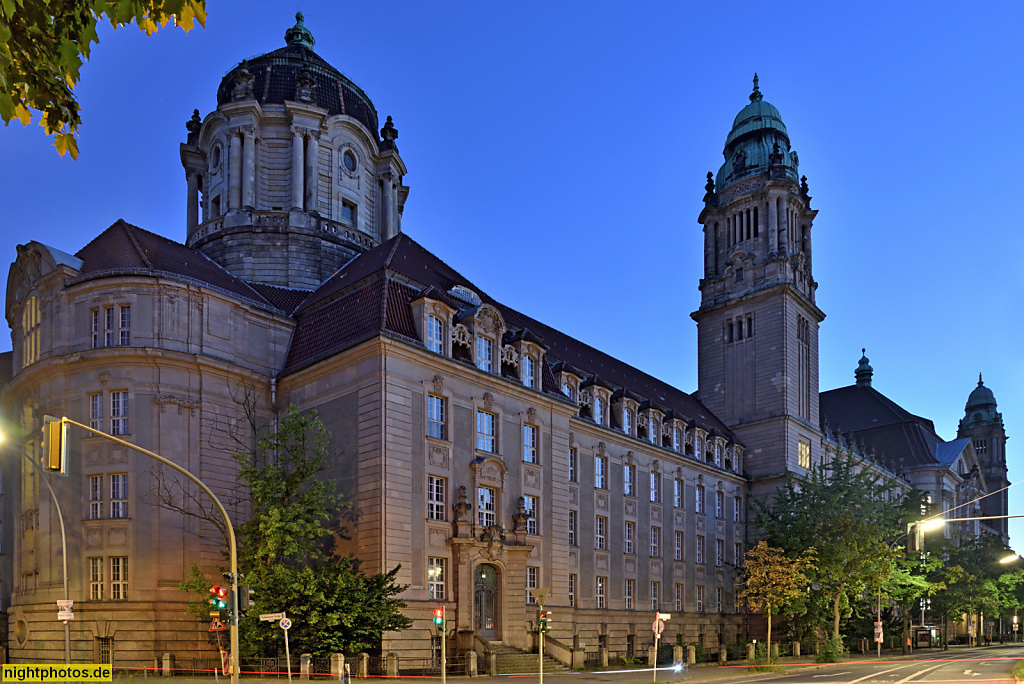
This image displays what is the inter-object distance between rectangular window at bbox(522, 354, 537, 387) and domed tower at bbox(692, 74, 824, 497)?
3116 cm

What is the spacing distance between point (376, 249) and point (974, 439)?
12720 cm

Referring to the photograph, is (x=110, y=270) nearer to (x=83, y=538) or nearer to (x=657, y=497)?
(x=83, y=538)

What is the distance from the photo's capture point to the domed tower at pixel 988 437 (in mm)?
139750

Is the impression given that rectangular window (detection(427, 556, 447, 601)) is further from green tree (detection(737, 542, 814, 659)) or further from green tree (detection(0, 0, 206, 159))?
green tree (detection(0, 0, 206, 159))

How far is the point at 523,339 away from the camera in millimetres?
44125

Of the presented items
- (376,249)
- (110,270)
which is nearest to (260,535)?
(110,270)

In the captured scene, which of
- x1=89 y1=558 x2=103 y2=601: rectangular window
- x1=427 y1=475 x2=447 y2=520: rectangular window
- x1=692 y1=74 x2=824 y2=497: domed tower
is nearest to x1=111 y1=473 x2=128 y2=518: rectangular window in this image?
x1=89 y1=558 x2=103 y2=601: rectangular window

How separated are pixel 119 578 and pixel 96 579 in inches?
41.4

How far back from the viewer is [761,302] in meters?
73.4

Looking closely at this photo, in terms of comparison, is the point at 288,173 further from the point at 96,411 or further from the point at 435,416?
the point at 435,416

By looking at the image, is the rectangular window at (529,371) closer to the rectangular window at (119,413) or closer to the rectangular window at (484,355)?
the rectangular window at (484,355)

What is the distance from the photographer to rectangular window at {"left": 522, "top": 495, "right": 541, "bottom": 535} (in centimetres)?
4347

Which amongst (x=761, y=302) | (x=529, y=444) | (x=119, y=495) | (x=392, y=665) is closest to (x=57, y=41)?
(x=392, y=665)

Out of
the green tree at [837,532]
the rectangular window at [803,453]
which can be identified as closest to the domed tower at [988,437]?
the rectangular window at [803,453]
